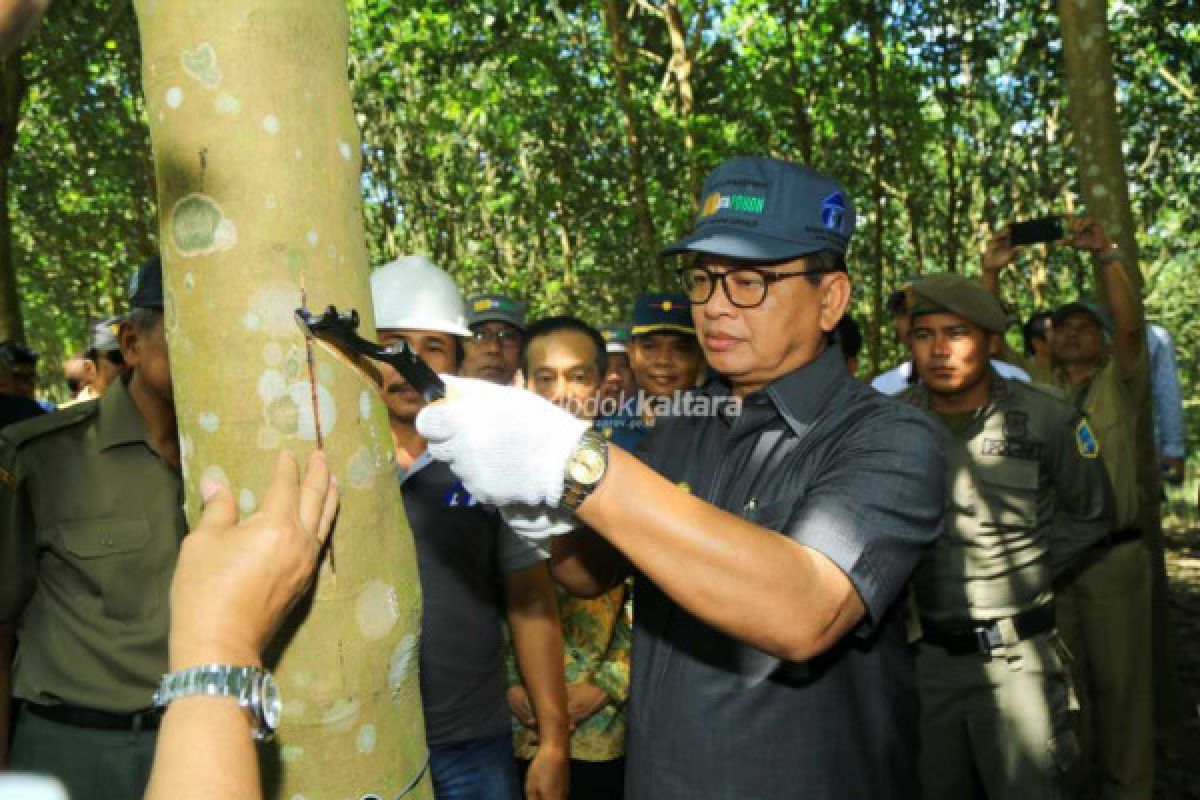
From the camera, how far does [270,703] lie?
1122 millimetres

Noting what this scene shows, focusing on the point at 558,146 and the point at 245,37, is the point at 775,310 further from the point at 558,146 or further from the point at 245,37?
the point at 558,146

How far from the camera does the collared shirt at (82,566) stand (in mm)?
2818

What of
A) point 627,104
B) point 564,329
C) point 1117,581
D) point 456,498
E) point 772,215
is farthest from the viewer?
point 627,104

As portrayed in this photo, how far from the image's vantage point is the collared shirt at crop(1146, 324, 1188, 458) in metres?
6.97

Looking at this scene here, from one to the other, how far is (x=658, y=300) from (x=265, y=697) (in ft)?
12.1

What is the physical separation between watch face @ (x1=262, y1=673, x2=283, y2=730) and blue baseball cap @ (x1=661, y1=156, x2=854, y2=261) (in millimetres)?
1286

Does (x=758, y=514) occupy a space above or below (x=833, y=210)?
below

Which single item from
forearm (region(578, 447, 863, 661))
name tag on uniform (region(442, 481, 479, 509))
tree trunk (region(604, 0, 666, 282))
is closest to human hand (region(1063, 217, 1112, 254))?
name tag on uniform (region(442, 481, 479, 509))

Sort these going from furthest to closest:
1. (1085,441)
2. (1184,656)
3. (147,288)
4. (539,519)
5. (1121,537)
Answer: (1184,656) → (1121,537) → (1085,441) → (147,288) → (539,519)

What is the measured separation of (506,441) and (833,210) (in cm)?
106

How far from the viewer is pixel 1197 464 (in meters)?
23.0

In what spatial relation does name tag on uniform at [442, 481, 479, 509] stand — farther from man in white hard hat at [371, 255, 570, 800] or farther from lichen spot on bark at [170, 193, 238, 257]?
lichen spot on bark at [170, 193, 238, 257]

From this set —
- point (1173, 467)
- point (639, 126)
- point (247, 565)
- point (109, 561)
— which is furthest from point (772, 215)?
point (639, 126)

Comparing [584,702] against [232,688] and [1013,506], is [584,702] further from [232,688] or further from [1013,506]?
[232,688]
